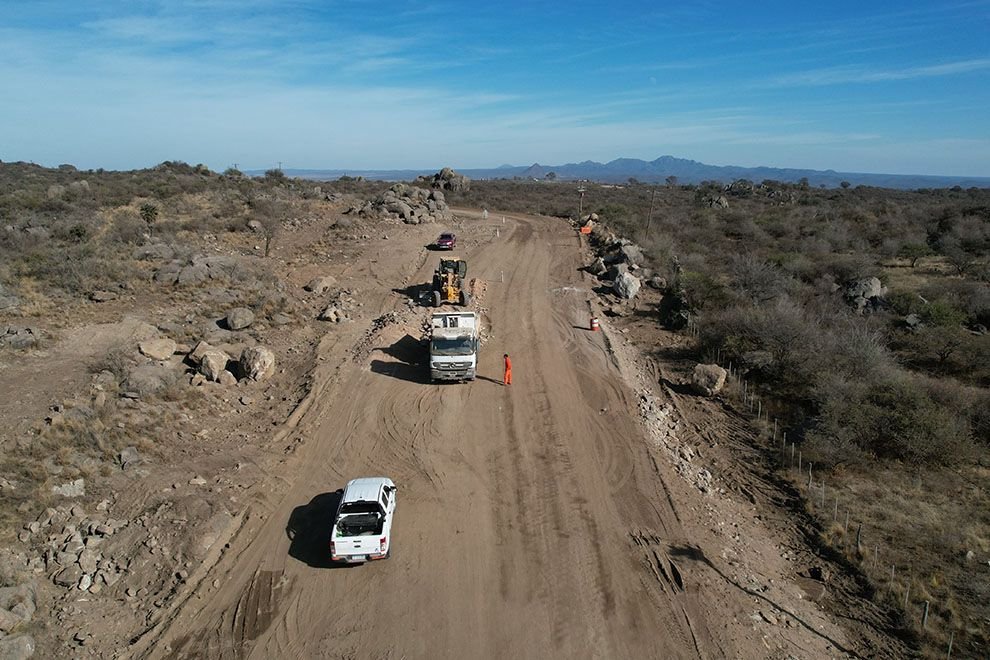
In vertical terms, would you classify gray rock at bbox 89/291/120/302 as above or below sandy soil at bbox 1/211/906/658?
above

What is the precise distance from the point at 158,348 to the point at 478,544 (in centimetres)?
1521

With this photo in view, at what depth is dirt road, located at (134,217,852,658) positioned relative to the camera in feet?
34.8

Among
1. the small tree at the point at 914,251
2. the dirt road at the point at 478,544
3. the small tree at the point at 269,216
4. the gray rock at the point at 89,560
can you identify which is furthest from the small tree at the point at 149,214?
the small tree at the point at 914,251

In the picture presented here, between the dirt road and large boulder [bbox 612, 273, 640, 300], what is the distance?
10.5 metres

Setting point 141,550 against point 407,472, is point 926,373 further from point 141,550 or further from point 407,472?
point 141,550

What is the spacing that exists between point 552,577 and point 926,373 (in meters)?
19.9

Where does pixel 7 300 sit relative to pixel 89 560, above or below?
above

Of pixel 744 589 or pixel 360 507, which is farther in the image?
pixel 360 507

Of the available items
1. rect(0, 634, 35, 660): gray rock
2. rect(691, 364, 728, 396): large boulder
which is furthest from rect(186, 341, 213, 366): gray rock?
rect(691, 364, 728, 396): large boulder

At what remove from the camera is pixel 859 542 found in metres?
13.0

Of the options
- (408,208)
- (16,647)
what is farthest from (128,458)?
(408,208)

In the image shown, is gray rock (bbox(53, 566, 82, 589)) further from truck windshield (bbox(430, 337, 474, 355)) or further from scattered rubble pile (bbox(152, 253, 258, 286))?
scattered rubble pile (bbox(152, 253, 258, 286))

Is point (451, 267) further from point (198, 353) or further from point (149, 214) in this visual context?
point (149, 214)

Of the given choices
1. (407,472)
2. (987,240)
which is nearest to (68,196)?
(407,472)
